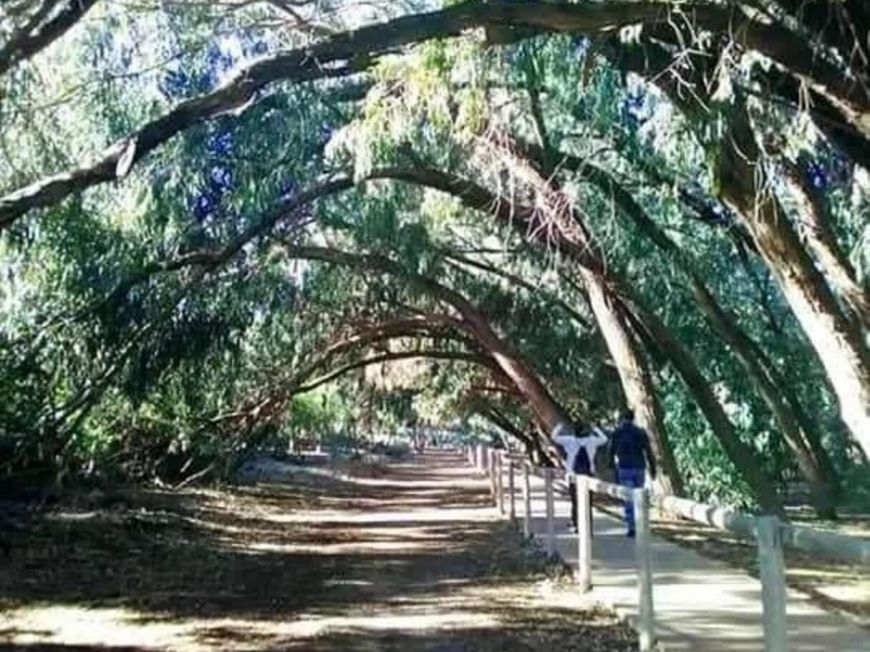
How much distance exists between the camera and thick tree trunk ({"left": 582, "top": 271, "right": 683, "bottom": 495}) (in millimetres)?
20453

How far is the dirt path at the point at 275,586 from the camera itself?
11.1 metres

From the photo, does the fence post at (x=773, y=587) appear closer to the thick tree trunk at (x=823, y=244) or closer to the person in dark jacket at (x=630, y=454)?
the thick tree trunk at (x=823, y=244)

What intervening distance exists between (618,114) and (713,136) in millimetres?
4273

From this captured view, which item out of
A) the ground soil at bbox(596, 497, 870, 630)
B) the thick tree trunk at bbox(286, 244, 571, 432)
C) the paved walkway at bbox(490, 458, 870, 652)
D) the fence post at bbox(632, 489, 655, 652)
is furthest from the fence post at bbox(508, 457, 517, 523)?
the fence post at bbox(632, 489, 655, 652)

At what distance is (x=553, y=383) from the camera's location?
31.4 m

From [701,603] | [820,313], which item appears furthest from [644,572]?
[820,313]

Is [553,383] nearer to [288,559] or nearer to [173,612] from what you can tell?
[288,559]

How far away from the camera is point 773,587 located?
17.6 ft

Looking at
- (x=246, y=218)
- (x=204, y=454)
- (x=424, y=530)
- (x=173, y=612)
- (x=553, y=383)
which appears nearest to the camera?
(x=173, y=612)

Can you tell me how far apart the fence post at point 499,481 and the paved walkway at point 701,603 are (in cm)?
897

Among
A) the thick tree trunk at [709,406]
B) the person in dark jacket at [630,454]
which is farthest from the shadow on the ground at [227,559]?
the thick tree trunk at [709,406]

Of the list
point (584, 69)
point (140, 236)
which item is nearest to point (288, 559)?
point (140, 236)

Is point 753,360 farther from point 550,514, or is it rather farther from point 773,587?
point 773,587

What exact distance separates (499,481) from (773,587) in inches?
896
